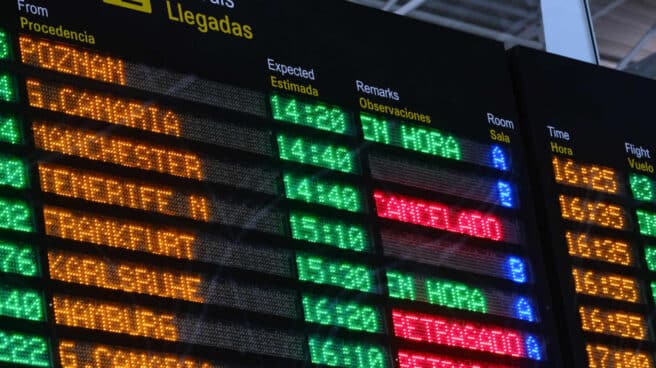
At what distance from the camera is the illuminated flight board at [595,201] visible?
8531 millimetres

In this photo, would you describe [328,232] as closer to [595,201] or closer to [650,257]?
[595,201]

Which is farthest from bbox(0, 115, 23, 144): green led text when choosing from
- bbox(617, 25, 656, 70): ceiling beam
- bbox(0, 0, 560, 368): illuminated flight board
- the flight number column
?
bbox(617, 25, 656, 70): ceiling beam

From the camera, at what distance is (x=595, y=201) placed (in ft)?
29.2

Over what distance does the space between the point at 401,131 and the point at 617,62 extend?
13.7 meters

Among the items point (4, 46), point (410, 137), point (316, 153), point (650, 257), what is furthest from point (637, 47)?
point (4, 46)

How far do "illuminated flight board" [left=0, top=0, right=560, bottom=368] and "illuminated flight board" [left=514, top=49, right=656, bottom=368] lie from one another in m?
0.16

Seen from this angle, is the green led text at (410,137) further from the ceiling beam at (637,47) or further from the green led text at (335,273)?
the ceiling beam at (637,47)

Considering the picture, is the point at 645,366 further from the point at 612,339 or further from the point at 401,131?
the point at 401,131

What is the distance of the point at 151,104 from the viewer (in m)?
7.41

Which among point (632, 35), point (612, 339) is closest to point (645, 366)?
point (612, 339)

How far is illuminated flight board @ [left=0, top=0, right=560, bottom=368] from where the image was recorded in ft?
22.5

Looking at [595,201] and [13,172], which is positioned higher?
[595,201]

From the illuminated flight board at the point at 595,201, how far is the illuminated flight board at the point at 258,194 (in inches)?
6.1

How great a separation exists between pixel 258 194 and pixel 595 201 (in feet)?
7.36
